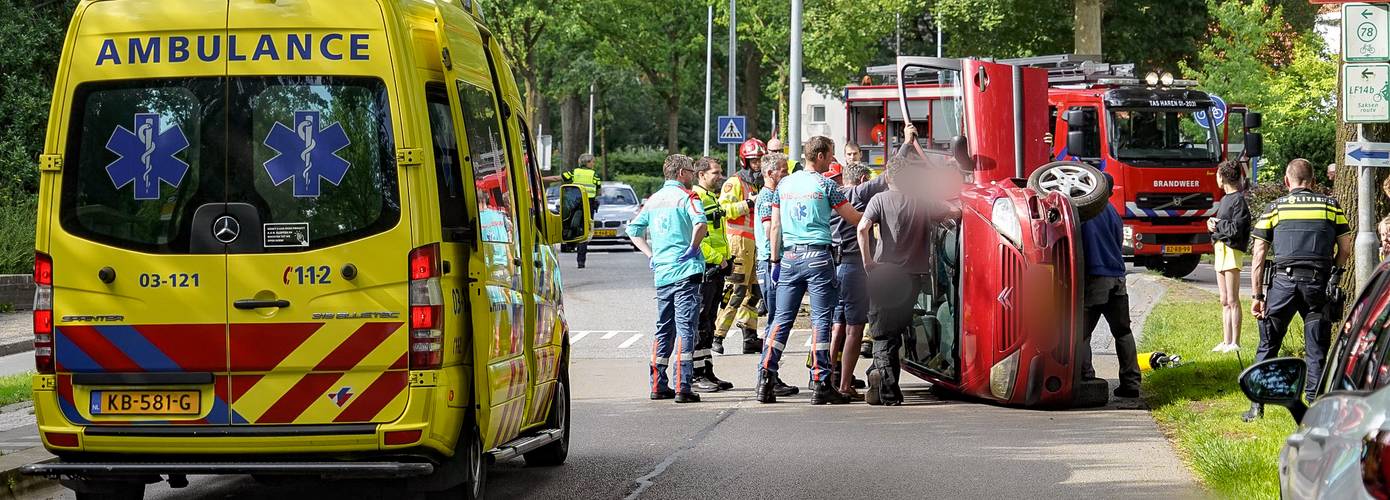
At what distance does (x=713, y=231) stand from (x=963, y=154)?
204 centimetres

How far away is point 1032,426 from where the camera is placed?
10.7m

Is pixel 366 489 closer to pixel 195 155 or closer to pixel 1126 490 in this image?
pixel 195 155

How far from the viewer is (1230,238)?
516 inches

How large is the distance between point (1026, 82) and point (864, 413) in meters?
4.24

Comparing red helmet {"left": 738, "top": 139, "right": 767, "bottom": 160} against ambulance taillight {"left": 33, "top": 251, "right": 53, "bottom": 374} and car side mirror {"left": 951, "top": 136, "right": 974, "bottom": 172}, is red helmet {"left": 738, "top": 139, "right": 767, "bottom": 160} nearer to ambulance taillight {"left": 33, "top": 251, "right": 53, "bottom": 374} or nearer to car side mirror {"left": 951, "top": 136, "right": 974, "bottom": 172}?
car side mirror {"left": 951, "top": 136, "right": 974, "bottom": 172}

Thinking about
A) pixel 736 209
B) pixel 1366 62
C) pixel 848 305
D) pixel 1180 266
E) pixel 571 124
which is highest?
pixel 571 124

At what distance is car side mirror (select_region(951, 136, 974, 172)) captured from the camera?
1372cm

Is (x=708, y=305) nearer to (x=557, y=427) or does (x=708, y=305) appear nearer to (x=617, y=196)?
(x=557, y=427)

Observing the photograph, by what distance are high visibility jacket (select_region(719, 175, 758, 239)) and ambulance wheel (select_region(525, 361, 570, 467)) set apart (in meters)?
5.99

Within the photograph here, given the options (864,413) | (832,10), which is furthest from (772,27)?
(864,413)

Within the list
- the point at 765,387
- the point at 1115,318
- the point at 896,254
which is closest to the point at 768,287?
the point at 765,387

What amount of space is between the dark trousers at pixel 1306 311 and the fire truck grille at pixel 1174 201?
13.5 m

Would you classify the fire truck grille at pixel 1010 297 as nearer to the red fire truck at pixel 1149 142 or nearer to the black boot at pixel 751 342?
the black boot at pixel 751 342

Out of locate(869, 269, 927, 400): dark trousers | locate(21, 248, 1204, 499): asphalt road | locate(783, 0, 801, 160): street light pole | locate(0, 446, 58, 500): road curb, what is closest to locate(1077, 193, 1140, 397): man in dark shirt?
locate(21, 248, 1204, 499): asphalt road
